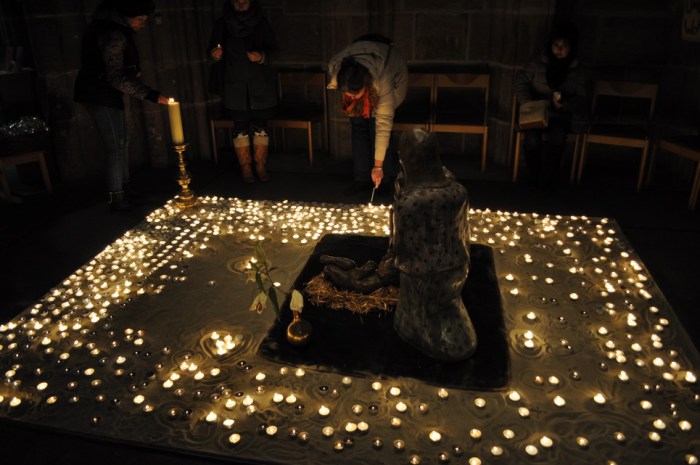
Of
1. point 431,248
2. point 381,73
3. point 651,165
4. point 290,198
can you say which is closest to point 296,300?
point 431,248

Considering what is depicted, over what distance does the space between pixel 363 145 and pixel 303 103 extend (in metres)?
1.78

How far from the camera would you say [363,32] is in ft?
20.7

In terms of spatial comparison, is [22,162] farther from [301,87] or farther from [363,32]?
[363,32]

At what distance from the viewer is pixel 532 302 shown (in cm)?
359

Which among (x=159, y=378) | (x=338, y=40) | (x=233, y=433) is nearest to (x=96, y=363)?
(x=159, y=378)

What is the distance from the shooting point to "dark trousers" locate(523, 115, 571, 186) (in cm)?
546

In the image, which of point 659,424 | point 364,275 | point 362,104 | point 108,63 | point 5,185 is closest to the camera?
point 659,424

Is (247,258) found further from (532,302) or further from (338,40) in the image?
(338,40)

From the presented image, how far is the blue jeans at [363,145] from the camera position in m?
5.39

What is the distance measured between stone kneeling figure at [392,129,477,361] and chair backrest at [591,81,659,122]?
370 cm

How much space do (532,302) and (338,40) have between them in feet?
12.7

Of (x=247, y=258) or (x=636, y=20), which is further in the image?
(x=636, y=20)

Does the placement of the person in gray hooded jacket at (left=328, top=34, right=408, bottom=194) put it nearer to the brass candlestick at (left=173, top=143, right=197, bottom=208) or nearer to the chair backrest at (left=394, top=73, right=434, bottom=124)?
the chair backrest at (left=394, top=73, right=434, bottom=124)

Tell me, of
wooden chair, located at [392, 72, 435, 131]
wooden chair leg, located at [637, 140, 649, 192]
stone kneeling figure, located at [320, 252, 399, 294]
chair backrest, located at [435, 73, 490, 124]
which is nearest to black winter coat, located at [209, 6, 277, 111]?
wooden chair, located at [392, 72, 435, 131]
